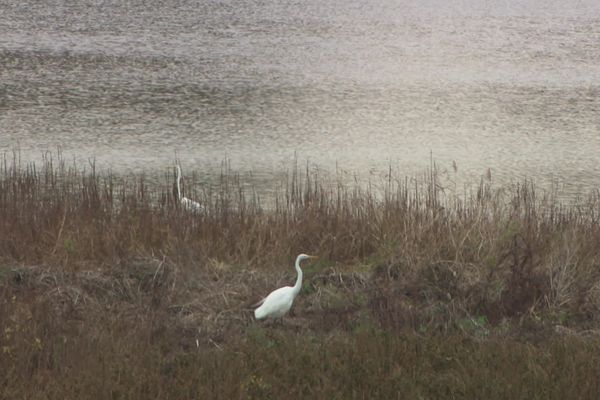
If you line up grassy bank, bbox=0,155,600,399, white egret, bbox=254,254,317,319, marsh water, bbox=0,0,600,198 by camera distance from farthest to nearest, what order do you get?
1. marsh water, bbox=0,0,600,198
2. white egret, bbox=254,254,317,319
3. grassy bank, bbox=0,155,600,399

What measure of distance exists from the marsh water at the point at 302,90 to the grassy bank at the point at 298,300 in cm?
359

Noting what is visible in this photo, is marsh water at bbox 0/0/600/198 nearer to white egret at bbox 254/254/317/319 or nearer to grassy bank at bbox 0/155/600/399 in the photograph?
grassy bank at bbox 0/155/600/399

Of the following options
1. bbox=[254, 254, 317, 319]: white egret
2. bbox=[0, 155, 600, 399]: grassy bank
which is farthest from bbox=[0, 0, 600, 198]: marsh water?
bbox=[254, 254, 317, 319]: white egret

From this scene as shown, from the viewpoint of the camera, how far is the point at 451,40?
99.3ft

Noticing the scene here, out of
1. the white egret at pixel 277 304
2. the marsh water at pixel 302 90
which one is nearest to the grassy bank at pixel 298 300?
the white egret at pixel 277 304

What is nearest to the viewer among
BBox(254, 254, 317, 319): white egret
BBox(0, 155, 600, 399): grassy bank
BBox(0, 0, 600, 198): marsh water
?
BBox(0, 155, 600, 399): grassy bank

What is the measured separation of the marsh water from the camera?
1652 cm

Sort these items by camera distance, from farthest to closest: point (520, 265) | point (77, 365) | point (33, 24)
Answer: point (33, 24)
point (520, 265)
point (77, 365)

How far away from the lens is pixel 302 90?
2230 centimetres

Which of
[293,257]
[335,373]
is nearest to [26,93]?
[293,257]

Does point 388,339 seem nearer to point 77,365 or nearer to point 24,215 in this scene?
point 77,365

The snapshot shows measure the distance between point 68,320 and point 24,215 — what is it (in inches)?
117

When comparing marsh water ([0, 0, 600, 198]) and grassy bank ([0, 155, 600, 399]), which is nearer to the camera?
grassy bank ([0, 155, 600, 399])

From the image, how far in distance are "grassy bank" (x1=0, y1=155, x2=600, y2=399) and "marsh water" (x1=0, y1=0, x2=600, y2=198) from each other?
11.8ft
